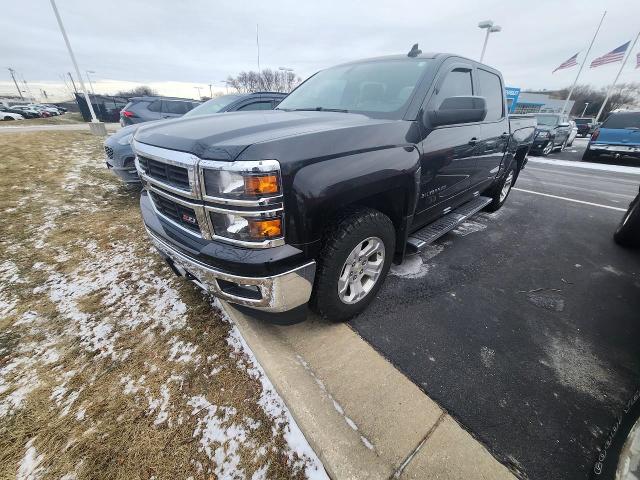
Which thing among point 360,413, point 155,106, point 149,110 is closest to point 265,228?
point 360,413

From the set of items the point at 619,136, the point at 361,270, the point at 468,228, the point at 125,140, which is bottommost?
the point at 468,228

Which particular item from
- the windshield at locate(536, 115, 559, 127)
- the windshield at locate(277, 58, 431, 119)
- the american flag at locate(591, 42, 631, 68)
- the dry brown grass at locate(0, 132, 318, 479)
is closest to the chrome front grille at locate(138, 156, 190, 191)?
the dry brown grass at locate(0, 132, 318, 479)

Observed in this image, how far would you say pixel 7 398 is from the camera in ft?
5.67

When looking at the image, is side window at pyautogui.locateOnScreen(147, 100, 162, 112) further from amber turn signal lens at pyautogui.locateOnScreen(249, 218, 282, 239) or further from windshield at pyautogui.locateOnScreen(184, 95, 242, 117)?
amber turn signal lens at pyautogui.locateOnScreen(249, 218, 282, 239)

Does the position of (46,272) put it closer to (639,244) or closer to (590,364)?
(590,364)

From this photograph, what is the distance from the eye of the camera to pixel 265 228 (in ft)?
5.12

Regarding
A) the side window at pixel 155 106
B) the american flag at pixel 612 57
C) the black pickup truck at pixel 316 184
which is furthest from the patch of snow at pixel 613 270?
the american flag at pixel 612 57

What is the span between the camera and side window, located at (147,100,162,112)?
8520mm

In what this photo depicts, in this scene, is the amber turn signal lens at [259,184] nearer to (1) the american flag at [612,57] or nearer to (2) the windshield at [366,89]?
(2) the windshield at [366,89]

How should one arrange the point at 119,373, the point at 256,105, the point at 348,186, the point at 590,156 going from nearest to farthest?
the point at 348,186 < the point at 119,373 < the point at 256,105 < the point at 590,156

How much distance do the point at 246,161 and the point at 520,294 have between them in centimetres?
278

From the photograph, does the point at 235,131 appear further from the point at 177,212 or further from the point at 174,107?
the point at 174,107

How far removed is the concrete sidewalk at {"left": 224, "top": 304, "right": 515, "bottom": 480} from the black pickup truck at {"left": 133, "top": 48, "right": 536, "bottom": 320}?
35 cm

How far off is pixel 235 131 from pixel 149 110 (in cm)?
861
